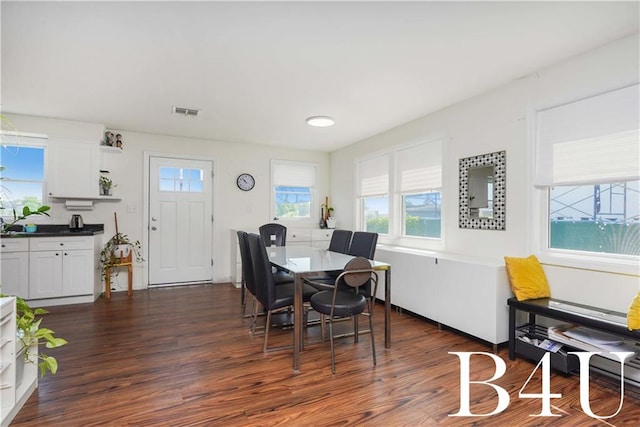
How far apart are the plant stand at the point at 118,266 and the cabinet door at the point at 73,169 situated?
0.94 meters

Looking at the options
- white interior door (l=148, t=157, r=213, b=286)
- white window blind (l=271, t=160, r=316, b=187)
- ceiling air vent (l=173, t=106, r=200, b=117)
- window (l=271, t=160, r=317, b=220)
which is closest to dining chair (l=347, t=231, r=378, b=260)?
ceiling air vent (l=173, t=106, r=200, b=117)

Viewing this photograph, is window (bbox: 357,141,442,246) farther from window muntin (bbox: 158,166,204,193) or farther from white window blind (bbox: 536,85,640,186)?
window muntin (bbox: 158,166,204,193)

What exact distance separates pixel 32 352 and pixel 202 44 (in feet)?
7.88

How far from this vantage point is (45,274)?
3914 millimetres

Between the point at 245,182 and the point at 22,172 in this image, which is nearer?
the point at 22,172

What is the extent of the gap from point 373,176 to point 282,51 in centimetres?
290

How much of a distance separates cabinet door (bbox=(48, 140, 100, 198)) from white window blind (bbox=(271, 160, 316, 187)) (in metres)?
2.62

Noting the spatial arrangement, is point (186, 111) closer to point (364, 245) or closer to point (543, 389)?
point (364, 245)

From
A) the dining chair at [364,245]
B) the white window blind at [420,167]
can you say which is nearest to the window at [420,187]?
the white window blind at [420,167]

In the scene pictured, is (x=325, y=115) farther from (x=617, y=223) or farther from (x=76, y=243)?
(x=76, y=243)

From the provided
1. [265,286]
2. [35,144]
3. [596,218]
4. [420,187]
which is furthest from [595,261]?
[35,144]

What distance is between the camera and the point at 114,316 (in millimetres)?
3605

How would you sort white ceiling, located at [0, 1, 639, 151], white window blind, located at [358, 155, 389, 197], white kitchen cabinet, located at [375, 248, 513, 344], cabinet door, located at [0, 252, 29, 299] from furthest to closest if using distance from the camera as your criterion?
white window blind, located at [358, 155, 389, 197], cabinet door, located at [0, 252, 29, 299], white kitchen cabinet, located at [375, 248, 513, 344], white ceiling, located at [0, 1, 639, 151]

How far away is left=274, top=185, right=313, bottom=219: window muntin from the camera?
5.84m
